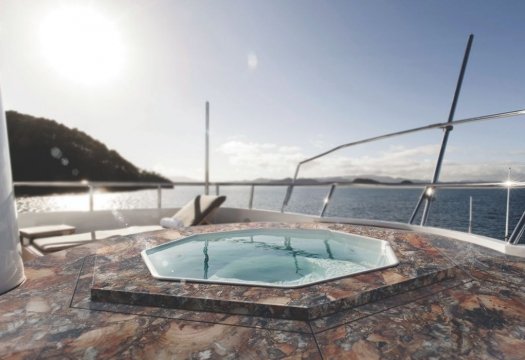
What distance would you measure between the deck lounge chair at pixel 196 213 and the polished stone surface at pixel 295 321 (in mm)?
2585

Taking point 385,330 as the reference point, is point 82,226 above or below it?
below

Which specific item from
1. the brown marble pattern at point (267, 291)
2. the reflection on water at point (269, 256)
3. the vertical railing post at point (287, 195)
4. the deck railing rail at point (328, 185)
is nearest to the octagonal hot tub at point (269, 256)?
the reflection on water at point (269, 256)

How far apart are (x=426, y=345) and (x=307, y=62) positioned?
681cm

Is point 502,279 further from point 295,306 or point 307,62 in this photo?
point 307,62

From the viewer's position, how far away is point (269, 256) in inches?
105

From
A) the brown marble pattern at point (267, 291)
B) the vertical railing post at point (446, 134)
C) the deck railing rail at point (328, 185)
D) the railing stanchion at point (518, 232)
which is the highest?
the vertical railing post at point (446, 134)

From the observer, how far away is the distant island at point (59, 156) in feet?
90.7

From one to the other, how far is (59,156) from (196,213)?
3293cm

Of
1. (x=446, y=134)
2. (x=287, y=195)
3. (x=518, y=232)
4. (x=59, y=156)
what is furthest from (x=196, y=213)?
(x=59, y=156)

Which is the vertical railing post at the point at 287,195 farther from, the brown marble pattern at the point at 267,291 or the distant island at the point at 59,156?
the distant island at the point at 59,156

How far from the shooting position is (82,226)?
501 centimetres

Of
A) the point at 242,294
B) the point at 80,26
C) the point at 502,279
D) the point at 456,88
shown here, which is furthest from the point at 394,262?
the point at 80,26

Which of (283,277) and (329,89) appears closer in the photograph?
(283,277)

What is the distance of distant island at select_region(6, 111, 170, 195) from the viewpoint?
1088 inches
